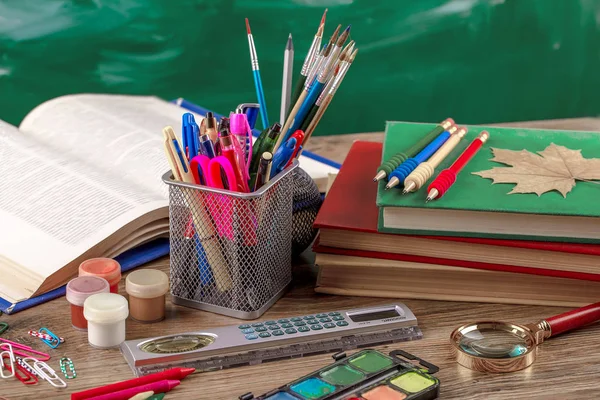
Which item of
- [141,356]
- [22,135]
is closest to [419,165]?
[141,356]

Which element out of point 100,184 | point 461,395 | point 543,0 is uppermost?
point 543,0

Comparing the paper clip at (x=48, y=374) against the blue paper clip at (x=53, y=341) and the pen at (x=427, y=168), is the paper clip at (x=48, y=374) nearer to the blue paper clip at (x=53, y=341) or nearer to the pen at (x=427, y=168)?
the blue paper clip at (x=53, y=341)

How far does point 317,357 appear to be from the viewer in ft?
2.61

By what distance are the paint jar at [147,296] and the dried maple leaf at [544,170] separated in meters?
0.36

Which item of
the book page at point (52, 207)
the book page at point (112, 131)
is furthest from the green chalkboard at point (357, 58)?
the book page at point (52, 207)

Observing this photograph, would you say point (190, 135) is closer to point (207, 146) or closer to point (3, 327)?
point (207, 146)

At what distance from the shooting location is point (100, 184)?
3.48 feet

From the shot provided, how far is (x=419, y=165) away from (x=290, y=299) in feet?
0.65

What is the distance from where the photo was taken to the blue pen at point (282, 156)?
0.87 meters

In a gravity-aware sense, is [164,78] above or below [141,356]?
above

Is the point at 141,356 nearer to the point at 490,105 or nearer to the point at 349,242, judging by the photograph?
the point at 349,242

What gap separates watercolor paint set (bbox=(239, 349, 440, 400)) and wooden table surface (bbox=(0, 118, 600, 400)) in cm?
2

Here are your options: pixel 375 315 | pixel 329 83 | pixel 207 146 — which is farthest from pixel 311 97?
pixel 375 315

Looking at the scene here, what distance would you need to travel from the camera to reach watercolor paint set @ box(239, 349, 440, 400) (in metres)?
0.71
